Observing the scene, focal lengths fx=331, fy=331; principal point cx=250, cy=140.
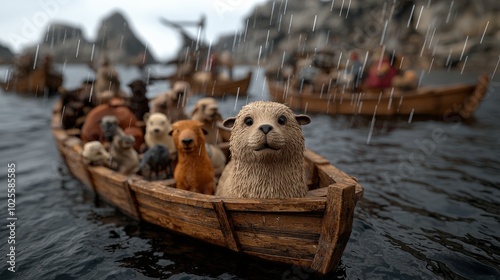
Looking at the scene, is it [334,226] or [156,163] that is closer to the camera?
[334,226]

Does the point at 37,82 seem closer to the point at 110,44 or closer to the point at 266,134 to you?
the point at 266,134

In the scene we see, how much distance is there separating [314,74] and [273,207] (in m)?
13.8

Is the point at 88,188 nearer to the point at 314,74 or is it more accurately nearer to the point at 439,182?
the point at 439,182

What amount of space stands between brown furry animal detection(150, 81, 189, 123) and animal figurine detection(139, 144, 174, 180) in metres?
1.55

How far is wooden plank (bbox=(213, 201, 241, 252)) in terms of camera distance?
345 cm

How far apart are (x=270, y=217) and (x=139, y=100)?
467cm

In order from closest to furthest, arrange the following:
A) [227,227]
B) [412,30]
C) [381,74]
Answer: [227,227] → [381,74] → [412,30]

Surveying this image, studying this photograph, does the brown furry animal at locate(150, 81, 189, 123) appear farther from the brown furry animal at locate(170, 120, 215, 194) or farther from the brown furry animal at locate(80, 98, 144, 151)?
the brown furry animal at locate(170, 120, 215, 194)

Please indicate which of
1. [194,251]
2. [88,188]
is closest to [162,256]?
[194,251]

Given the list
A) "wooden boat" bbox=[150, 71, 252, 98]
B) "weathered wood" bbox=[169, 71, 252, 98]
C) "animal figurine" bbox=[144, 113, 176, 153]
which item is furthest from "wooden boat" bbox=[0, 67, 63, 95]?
"animal figurine" bbox=[144, 113, 176, 153]

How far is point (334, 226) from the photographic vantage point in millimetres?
2990

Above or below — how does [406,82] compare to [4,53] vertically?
above

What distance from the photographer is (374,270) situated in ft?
11.8

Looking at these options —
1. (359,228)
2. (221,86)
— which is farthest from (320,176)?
(221,86)
